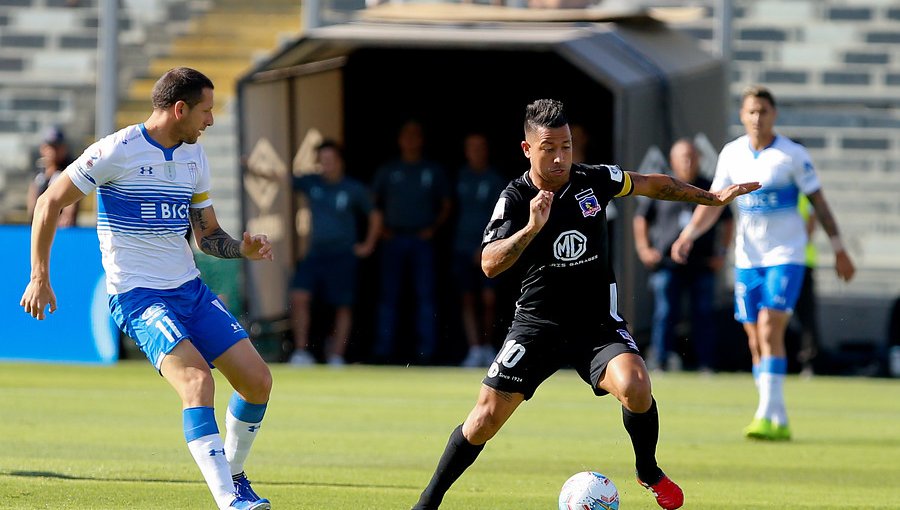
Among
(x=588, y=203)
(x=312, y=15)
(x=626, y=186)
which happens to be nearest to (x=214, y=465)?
(x=588, y=203)

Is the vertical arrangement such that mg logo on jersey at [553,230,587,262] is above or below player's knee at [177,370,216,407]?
above

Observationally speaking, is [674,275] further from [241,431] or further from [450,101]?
[241,431]

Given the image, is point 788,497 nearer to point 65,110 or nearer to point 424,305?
point 424,305

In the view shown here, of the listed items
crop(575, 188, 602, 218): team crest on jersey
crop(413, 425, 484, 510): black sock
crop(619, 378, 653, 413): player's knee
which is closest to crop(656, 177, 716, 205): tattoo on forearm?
crop(575, 188, 602, 218): team crest on jersey

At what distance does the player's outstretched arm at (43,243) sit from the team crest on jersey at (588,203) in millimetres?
2264

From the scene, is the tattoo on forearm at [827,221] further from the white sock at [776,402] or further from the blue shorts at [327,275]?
the blue shorts at [327,275]

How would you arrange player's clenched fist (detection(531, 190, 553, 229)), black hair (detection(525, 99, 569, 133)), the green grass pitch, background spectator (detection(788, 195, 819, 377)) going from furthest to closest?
1. background spectator (detection(788, 195, 819, 377))
2. the green grass pitch
3. black hair (detection(525, 99, 569, 133))
4. player's clenched fist (detection(531, 190, 553, 229))

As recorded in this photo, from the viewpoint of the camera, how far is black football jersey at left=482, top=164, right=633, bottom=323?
7.34 m

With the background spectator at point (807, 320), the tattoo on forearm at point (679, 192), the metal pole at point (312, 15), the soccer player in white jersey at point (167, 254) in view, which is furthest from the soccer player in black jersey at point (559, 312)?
the metal pole at point (312, 15)

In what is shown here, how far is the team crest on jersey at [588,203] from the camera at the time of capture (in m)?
7.36

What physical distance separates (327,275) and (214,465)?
11.5 meters

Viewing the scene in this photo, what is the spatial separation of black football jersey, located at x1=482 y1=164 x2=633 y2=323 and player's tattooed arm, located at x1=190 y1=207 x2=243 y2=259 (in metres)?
1.30

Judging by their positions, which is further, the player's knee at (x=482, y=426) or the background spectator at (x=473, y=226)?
the background spectator at (x=473, y=226)

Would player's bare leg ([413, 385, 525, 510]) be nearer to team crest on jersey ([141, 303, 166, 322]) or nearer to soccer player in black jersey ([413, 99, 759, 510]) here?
soccer player in black jersey ([413, 99, 759, 510])
